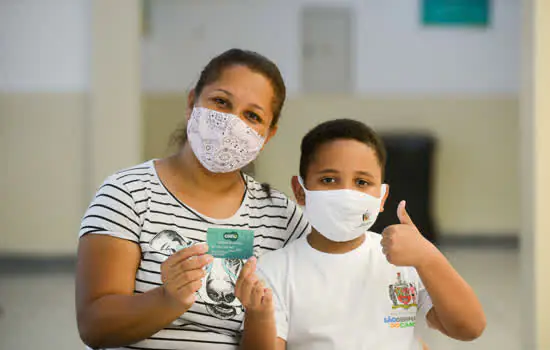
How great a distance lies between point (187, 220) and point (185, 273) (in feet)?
0.92

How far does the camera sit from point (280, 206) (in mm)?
1974

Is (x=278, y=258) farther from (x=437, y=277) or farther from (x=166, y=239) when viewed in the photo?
(x=437, y=277)

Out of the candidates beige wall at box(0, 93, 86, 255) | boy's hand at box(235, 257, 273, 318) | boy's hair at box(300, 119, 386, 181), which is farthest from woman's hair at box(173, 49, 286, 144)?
beige wall at box(0, 93, 86, 255)

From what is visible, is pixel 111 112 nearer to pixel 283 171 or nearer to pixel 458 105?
pixel 283 171

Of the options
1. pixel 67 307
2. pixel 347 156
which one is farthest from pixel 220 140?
pixel 67 307

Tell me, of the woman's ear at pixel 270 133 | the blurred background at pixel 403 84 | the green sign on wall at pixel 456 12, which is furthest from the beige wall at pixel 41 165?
the woman's ear at pixel 270 133

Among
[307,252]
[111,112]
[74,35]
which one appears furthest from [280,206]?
[74,35]

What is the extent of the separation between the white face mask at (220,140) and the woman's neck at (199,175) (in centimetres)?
3

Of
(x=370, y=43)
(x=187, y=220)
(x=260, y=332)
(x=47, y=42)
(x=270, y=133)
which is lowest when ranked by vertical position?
(x=260, y=332)

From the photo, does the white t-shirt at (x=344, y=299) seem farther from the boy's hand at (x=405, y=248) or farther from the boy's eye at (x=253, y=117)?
the boy's eye at (x=253, y=117)

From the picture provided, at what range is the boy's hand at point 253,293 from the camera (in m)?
1.58

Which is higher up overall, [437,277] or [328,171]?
[328,171]

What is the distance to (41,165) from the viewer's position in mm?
6328

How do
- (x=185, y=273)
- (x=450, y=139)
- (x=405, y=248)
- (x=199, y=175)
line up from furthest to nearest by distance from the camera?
(x=450, y=139) → (x=199, y=175) → (x=405, y=248) → (x=185, y=273)
